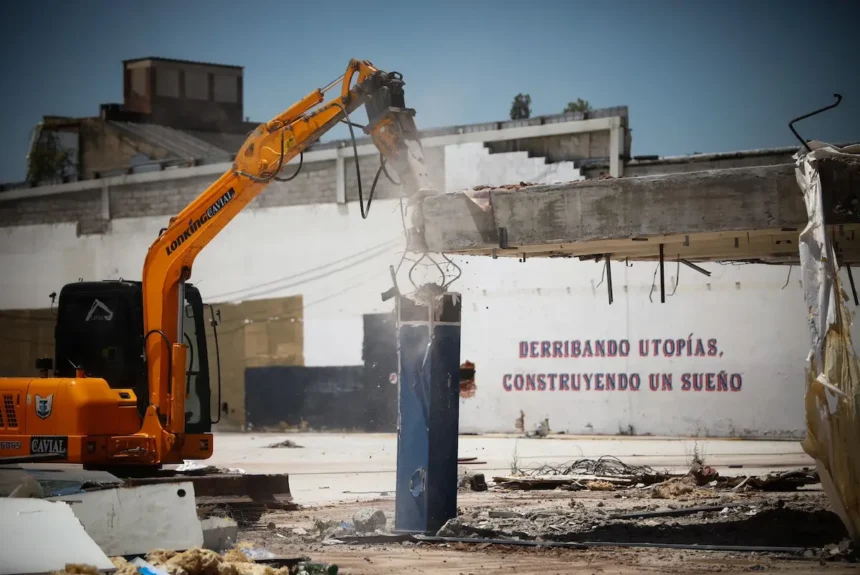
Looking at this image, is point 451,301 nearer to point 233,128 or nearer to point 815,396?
point 815,396

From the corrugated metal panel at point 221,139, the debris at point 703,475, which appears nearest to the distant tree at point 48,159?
the corrugated metal panel at point 221,139

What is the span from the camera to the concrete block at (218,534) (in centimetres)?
1094

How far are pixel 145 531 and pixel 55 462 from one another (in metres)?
4.10

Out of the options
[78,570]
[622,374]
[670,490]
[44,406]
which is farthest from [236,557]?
[622,374]

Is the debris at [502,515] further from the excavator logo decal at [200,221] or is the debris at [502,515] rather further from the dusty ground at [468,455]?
the excavator logo decal at [200,221]

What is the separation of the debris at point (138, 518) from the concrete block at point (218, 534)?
28cm

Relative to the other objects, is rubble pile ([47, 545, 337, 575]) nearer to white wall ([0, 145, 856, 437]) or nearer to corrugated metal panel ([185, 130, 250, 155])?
white wall ([0, 145, 856, 437])

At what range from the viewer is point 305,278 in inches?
1615

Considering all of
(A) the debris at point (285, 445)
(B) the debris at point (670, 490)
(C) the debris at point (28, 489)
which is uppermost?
(C) the debris at point (28, 489)

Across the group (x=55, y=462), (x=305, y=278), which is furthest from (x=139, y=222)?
(x=55, y=462)

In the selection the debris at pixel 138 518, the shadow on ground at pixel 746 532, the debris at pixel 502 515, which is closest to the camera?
the debris at pixel 138 518

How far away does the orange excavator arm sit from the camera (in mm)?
14359

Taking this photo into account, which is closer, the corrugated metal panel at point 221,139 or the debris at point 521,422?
the debris at point 521,422

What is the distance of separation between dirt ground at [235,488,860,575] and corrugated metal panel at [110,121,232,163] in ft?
129
